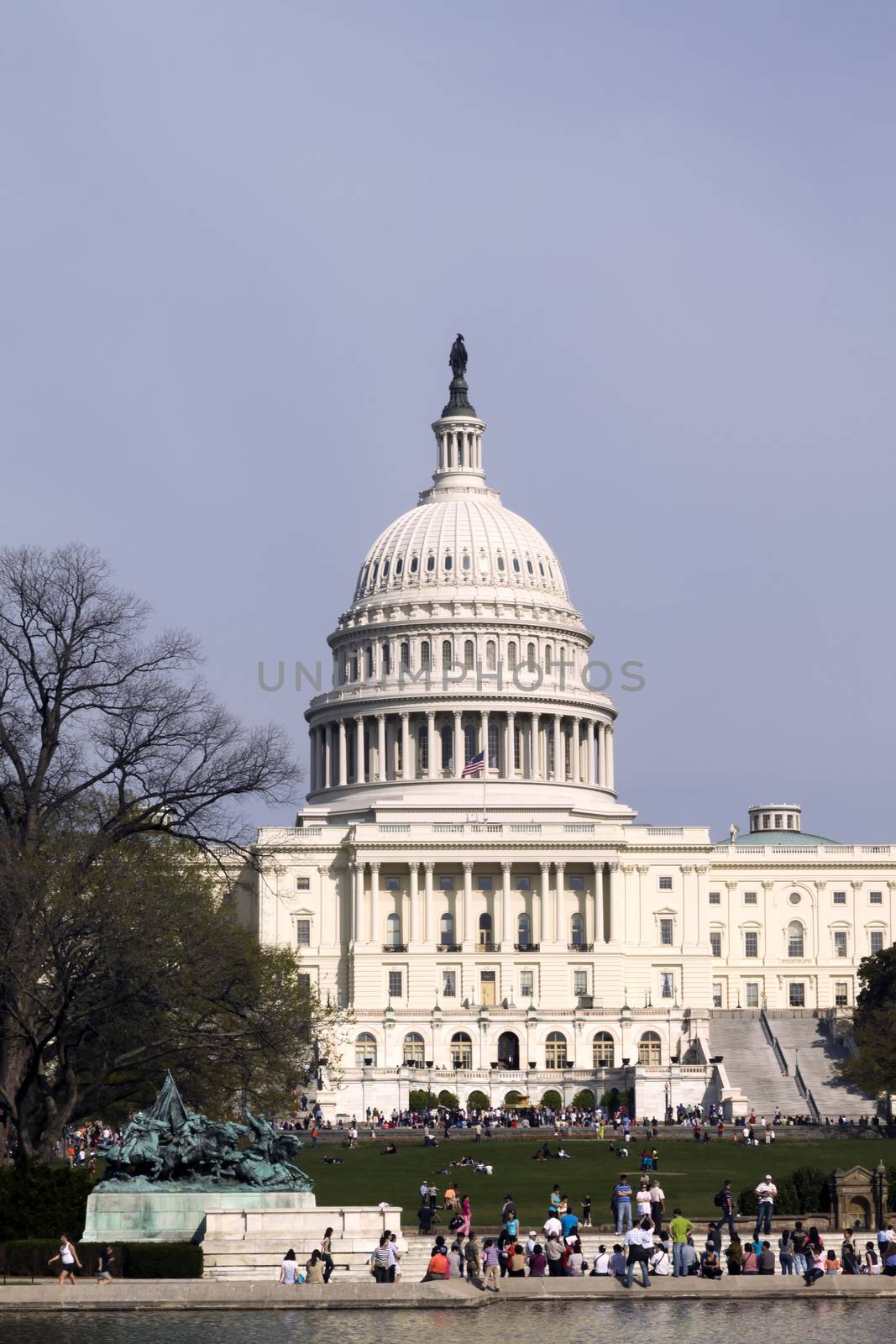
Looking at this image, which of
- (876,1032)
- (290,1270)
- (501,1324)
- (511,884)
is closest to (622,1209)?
(290,1270)

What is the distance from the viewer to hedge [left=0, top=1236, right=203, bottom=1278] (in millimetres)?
58156

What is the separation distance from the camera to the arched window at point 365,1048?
5645 inches

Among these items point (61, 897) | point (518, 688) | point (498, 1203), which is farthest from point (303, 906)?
point (61, 897)

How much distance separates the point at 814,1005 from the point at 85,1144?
75972 mm

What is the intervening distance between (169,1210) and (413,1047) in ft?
280

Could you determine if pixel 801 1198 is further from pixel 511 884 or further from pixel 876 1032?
pixel 511 884

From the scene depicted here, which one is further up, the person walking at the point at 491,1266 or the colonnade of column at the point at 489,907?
the colonnade of column at the point at 489,907

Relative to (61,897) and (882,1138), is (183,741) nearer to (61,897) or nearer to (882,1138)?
(61,897)

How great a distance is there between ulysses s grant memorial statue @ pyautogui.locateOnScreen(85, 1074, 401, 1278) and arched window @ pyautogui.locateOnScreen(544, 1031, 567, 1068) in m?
84.0

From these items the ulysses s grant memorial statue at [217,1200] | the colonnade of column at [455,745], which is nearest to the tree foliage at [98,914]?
the ulysses s grant memorial statue at [217,1200]

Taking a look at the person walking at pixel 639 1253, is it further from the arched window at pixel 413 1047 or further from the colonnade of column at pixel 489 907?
the colonnade of column at pixel 489 907

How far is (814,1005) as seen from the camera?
6580 inches

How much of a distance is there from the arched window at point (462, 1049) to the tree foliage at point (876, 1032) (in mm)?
20336

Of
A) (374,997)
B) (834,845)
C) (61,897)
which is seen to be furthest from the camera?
(834,845)
